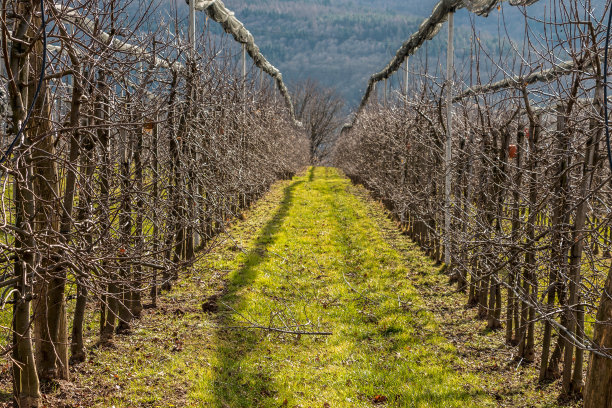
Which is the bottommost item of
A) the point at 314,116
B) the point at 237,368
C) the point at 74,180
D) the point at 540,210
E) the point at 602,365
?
the point at 237,368

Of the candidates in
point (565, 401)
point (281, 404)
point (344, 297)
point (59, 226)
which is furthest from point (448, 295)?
point (59, 226)

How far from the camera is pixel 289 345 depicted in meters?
6.51

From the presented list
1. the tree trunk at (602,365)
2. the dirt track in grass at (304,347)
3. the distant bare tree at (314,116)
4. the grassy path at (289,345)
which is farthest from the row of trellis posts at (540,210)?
the distant bare tree at (314,116)

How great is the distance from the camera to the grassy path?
5.21 m

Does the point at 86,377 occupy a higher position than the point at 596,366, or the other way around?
the point at 596,366

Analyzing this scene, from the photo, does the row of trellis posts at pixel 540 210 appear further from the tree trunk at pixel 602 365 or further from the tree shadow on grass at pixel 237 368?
the tree shadow on grass at pixel 237 368

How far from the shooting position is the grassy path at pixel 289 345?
5211mm

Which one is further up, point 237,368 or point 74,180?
point 74,180

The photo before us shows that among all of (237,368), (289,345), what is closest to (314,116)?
(289,345)

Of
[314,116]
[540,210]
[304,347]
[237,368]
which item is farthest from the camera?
[314,116]

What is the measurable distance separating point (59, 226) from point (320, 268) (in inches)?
240

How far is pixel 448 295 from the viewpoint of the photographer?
856cm

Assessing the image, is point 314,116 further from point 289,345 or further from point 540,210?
point 540,210

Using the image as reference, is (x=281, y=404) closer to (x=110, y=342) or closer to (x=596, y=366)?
(x=110, y=342)
